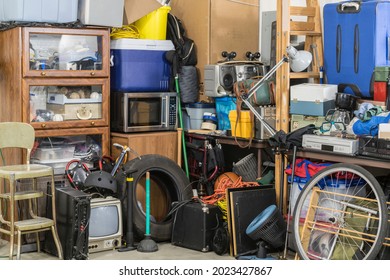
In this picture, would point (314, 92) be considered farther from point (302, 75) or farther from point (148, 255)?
point (148, 255)

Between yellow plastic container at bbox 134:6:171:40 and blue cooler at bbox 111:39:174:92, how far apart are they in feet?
0.33

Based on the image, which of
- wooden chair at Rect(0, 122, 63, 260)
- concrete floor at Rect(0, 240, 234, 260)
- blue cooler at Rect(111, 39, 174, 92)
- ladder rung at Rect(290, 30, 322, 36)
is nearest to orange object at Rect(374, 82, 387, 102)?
ladder rung at Rect(290, 30, 322, 36)

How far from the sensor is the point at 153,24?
701 cm

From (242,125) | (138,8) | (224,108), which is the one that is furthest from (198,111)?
(138,8)

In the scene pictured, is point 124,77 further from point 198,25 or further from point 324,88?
point 324,88

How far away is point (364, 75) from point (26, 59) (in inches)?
109

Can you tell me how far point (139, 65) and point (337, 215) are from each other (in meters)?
2.43

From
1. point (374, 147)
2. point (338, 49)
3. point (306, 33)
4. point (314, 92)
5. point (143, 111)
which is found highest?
point (306, 33)

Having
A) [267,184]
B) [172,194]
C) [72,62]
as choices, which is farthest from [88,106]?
[267,184]

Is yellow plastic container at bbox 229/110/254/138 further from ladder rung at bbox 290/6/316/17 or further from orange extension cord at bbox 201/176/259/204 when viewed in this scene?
ladder rung at bbox 290/6/316/17

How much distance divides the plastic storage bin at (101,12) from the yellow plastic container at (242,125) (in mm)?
1317

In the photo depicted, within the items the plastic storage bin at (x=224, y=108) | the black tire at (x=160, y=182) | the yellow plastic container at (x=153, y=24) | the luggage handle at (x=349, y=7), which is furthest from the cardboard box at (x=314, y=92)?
the yellow plastic container at (x=153, y=24)

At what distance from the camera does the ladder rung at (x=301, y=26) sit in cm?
628

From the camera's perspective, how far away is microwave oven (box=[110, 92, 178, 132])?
22.3 ft
